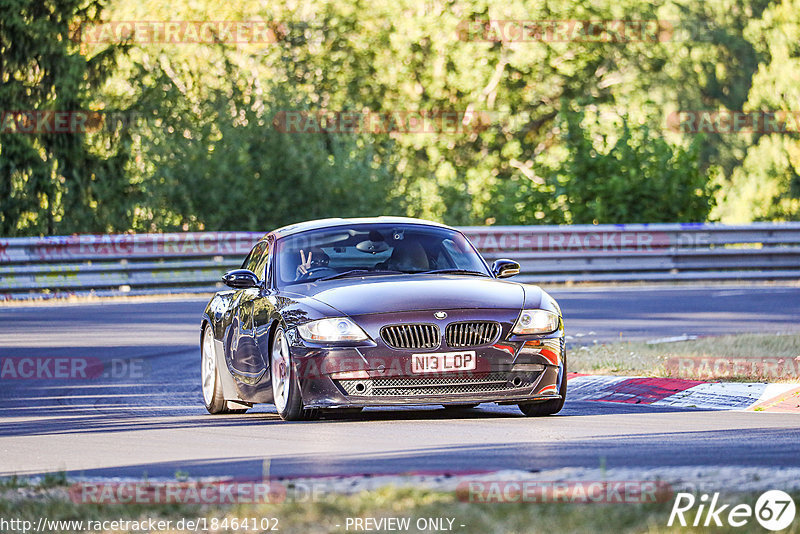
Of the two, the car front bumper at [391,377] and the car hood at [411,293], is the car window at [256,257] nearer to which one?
the car hood at [411,293]

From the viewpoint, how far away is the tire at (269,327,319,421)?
33.3 ft

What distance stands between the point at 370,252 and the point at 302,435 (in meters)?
2.18

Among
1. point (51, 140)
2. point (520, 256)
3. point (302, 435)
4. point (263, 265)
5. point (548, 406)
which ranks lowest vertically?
point (520, 256)

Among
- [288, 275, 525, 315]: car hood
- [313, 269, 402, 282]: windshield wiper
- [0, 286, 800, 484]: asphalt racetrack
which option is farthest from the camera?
[313, 269, 402, 282]: windshield wiper

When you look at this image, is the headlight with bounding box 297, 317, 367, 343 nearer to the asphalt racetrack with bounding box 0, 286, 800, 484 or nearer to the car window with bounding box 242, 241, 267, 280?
the asphalt racetrack with bounding box 0, 286, 800, 484

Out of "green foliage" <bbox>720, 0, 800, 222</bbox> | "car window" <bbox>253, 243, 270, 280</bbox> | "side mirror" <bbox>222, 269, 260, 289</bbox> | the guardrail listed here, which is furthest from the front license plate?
"green foliage" <bbox>720, 0, 800, 222</bbox>

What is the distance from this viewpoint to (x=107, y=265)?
1057 inches

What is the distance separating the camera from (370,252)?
444 inches

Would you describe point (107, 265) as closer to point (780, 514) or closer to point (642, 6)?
point (780, 514)

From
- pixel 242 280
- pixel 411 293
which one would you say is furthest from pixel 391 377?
pixel 242 280

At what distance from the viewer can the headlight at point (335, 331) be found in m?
9.94

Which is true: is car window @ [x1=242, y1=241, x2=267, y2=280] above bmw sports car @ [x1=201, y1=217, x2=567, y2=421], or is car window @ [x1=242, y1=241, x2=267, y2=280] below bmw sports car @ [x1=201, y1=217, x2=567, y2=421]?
above

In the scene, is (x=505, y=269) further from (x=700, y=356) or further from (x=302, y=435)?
(x=700, y=356)

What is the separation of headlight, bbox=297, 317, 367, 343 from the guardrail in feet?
55.3
